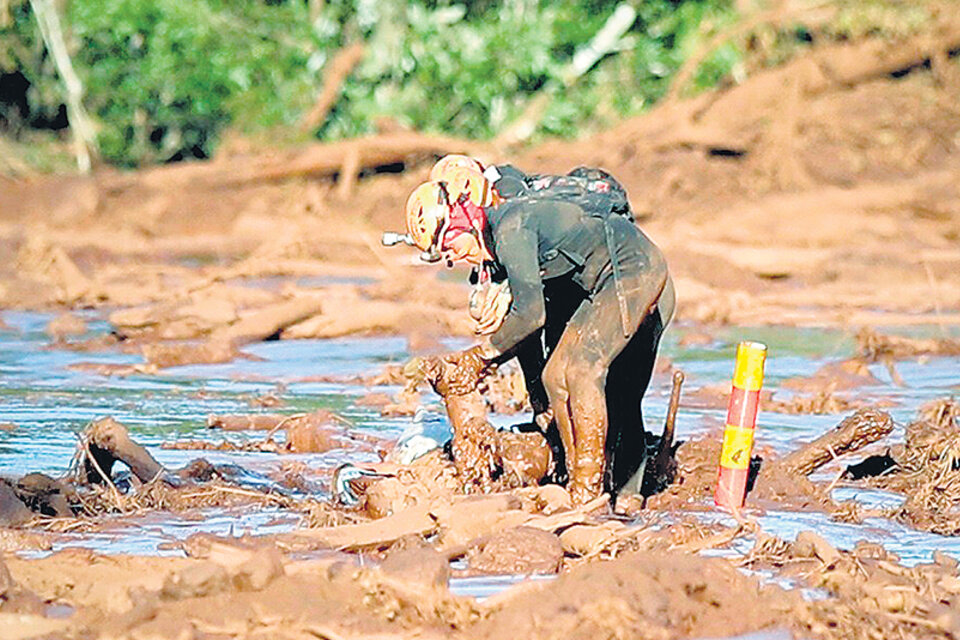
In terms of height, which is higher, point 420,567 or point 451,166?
point 451,166

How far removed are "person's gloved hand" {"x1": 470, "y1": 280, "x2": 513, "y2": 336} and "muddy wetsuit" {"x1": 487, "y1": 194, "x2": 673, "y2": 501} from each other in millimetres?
53

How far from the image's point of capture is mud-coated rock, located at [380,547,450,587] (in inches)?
213

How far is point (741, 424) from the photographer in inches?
283

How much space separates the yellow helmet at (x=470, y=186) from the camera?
268 inches

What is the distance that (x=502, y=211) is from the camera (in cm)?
682

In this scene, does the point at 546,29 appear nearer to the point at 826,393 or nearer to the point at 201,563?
the point at 826,393

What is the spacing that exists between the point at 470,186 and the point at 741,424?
5.03ft

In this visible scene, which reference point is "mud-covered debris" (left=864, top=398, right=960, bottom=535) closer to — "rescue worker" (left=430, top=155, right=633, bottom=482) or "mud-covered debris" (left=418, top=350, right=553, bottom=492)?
"rescue worker" (left=430, top=155, right=633, bottom=482)

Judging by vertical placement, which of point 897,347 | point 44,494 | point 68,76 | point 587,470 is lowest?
point 897,347

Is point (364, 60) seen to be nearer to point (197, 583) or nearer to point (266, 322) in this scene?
point (266, 322)

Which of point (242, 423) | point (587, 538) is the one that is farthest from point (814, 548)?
point (242, 423)

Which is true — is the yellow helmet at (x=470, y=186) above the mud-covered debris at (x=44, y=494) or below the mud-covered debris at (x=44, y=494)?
above

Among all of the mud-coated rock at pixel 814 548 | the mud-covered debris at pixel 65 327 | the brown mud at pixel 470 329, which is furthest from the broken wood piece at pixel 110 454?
the mud-covered debris at pixel 65 327

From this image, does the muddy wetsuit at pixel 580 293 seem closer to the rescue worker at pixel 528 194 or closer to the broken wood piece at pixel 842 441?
the rescue worker at pixel 528 194
